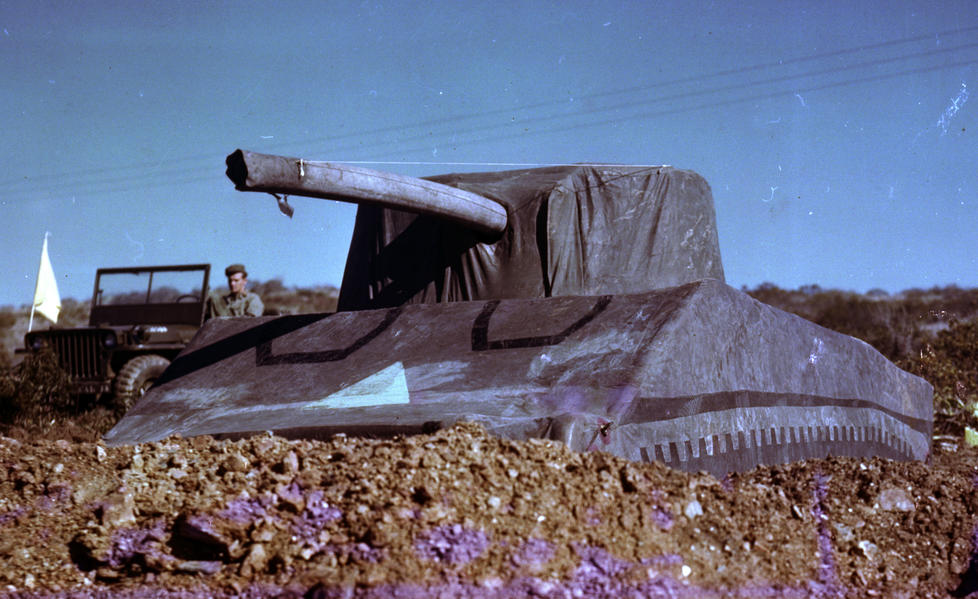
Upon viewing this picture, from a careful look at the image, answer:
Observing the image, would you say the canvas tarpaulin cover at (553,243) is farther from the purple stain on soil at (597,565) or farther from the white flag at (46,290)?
the white flag at (46,290)

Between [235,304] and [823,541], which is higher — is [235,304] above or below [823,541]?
above

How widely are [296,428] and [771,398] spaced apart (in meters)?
2.61

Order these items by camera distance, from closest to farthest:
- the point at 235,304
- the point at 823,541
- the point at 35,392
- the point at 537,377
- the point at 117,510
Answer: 1. the point at 117,510
2. the point at 823,541
3. the point at 537,377
4. the point at 235,304
5. the point at 35,392

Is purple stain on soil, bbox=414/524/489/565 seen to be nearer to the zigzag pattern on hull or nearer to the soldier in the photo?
the zigzag pattern on hull

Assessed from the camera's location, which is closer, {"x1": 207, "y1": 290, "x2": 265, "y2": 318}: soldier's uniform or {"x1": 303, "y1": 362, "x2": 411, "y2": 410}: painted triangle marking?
{"x1": 303, "y1": 362, "x2": 411, "y2": 410}: painted triangle marking

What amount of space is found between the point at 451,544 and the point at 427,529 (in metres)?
0.08

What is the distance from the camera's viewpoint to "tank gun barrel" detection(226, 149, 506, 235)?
4609mm

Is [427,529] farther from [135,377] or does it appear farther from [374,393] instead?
[135,377]

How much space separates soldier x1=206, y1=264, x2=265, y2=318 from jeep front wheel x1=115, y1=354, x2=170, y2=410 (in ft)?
7.63

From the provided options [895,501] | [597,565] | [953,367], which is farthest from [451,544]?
[953,367]

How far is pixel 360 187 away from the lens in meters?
5.21

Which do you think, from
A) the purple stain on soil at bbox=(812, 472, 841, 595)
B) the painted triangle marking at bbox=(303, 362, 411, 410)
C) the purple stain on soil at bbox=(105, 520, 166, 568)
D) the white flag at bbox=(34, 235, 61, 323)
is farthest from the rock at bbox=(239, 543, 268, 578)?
the white flag at bbox=(34, 235, 61, 323)

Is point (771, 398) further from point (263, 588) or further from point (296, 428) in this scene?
point (263, 588)

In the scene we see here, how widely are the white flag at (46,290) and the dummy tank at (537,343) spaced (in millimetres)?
9500
